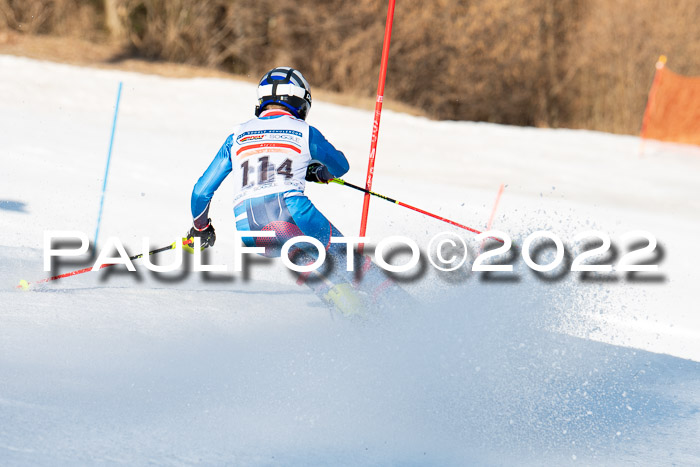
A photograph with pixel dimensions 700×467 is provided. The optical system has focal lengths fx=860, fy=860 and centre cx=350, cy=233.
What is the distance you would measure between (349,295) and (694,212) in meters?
8.46

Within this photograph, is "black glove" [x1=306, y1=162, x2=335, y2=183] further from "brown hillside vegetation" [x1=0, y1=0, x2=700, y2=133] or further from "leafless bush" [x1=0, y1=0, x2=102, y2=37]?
"leafless bush" [x1=0, y1=0, x2=102, y2=37]

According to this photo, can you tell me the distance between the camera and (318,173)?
498cm

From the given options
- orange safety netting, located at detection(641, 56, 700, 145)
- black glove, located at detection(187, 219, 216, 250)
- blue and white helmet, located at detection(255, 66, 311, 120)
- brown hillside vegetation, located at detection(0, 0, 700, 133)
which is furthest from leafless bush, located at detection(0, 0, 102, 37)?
blue and white helmet, located at detection(255, 66, 311, 120)

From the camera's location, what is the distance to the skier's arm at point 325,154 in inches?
196

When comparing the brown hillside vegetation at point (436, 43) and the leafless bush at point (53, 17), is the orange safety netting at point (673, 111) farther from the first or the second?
the leafless bush at point (53, 17)

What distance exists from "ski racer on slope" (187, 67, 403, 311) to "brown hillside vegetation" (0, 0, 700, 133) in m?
15.5

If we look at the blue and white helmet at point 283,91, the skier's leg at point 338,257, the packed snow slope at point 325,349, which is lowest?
the packed snow slope at point 325,349

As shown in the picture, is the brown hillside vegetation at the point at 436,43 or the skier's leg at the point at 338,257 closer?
the skier's leg at the point at 338,257

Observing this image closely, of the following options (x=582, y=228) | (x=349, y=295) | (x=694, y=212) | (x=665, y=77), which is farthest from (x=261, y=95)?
(x=665, y=77)

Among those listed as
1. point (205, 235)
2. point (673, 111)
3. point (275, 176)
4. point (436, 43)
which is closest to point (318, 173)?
point (275, 176)

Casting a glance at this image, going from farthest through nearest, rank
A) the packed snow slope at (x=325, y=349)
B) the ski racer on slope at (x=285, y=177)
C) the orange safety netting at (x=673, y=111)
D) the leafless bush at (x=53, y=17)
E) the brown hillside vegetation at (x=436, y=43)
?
1. the brown hillside vegetation at (x=436, y=43)
2. the leafless bush at (x=53, y=17)
3. the orange safety netting at (x=673, y=111)
4. the ski racer on slope at (x=285, y=177)
5. the packed snow slope at (x=325, y=349)

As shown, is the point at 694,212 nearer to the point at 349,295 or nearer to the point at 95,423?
the point at 349,295

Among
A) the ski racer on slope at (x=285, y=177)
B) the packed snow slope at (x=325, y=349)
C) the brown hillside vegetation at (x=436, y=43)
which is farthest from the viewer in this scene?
the brown hillside vegetation at (x=436, y=43)

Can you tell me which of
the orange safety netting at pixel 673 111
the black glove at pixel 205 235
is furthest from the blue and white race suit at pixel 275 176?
the orange safety netting at pixel 673 111
